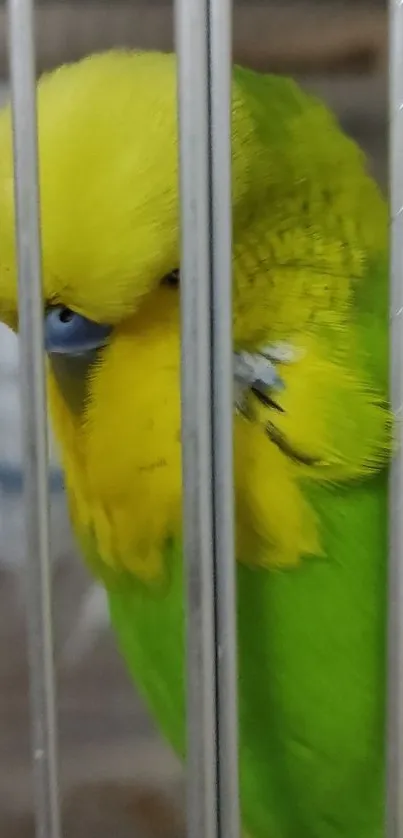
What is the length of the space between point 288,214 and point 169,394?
10cm

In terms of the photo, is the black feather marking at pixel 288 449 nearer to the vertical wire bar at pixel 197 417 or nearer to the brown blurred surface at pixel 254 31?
the vertical wire bar at pixel 197 417

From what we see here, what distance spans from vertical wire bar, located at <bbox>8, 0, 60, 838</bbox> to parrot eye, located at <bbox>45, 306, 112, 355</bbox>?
37 millimetres

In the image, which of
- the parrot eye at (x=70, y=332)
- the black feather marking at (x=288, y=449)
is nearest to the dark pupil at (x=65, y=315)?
the parrot eye at (x=70, y=332)

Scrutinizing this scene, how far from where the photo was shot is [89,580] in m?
0.52

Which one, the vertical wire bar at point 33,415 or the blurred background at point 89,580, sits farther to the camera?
the blurred background at point 89,580

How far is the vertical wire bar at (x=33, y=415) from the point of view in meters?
0.37

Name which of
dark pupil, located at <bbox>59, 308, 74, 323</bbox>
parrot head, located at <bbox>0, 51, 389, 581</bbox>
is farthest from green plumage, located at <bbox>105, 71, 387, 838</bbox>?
dark pupil, located at <bbox>59, 308, 74, 323</bbox>

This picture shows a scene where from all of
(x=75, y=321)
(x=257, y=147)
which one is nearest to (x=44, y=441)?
(x=75, y=321)

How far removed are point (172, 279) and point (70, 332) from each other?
5 cm

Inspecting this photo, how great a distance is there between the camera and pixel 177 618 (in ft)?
1.53

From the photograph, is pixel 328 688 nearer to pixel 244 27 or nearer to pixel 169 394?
pixel 169 394

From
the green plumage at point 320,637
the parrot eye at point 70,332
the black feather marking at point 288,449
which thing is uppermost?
the parrot eye at point 70,332

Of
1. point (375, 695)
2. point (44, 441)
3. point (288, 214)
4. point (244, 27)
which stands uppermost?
point (244, 27)

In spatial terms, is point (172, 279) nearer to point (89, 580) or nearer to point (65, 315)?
point (65, 315)
